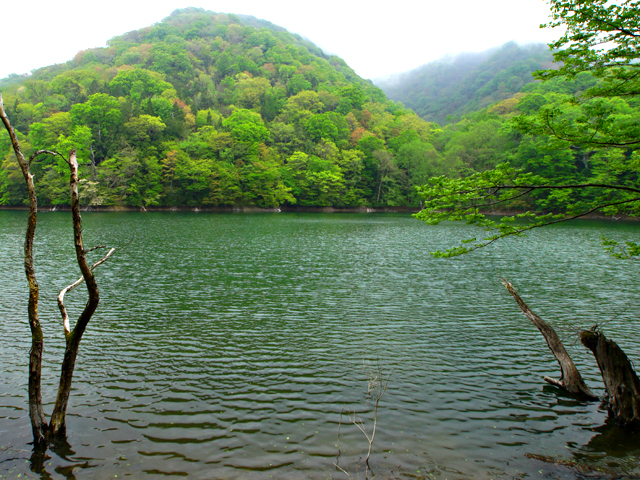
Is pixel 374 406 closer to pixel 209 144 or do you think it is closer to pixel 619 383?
pixel 619 383

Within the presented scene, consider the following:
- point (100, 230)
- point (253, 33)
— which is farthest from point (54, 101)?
point (253, 33)

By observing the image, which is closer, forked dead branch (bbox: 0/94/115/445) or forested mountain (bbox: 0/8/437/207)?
forked dead branch (bbox: 0/94/115/445)

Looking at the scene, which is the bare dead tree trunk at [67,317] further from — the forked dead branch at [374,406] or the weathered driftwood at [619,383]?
the weathered driftwood at [619,383]

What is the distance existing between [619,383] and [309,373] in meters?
6.51

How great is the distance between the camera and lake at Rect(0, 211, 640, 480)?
6.60 m

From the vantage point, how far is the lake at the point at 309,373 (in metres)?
6.60

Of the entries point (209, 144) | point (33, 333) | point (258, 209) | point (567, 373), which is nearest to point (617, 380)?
point (567, 373)

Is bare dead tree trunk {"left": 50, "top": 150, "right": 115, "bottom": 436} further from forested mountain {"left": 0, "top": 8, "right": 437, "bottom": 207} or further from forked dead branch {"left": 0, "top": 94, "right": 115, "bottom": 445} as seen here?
forested mountain {"left": 0, "top": 8, "right": 437, "bottom": 207}

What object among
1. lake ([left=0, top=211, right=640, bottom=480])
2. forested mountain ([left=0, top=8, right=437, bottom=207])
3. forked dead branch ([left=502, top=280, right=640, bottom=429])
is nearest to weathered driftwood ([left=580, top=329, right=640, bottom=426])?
forked dead branch ([left=502, top=280, right=640, bottom=429])

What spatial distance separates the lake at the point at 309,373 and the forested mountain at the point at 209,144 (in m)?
57.6

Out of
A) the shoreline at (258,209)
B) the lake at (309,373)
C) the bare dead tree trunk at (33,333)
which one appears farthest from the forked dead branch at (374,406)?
the shoreline at (258,209)

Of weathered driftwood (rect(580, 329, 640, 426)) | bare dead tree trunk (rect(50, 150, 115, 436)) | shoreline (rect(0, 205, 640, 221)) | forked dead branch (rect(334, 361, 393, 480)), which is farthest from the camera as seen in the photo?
shoreline (rect(0, 205, 640, 221))

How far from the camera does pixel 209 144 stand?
86875 mm

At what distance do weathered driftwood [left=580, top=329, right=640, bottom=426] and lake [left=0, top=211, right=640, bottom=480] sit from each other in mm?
386
